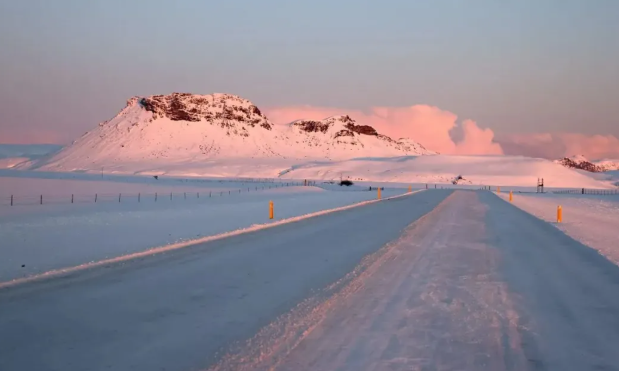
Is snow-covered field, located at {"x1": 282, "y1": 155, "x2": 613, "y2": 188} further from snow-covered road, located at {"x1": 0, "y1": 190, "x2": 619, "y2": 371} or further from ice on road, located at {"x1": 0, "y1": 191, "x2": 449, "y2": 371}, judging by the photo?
ice on road, located at {"x1": 0, "y1": 191, "x2": 449, "y2": 371}

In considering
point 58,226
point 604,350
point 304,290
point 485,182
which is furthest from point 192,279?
point 485,182

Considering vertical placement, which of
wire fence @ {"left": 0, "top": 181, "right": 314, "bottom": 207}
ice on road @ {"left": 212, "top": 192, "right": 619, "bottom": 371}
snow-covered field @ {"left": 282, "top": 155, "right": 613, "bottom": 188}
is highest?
snow-covered field @ {"left": 282, "top": 155, "right": 613, "bottom": 188}

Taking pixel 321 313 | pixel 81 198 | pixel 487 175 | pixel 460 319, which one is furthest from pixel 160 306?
pixel 487 175

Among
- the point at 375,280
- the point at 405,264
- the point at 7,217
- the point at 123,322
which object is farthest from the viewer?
the point at 7,217

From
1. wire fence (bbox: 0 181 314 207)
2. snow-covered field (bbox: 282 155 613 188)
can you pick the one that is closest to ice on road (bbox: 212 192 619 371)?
wire fence (bbox: 0 181 314 207)

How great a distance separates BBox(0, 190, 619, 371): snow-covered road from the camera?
709 cm

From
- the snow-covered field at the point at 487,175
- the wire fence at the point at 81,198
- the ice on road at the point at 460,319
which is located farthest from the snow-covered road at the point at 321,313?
the snow-covered field at the point at 487,175

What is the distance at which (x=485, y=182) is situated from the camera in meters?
166

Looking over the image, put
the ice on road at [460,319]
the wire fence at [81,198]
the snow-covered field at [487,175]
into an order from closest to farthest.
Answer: the ice on road at [460,319], the wire fence at [81,198], the snow-covered field at [487,175]

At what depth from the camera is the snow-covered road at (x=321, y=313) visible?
7094mm

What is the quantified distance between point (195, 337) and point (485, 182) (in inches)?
6521

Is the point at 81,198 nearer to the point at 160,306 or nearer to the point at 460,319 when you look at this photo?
the point at 160,306

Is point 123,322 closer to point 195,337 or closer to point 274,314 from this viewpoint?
point 195,337

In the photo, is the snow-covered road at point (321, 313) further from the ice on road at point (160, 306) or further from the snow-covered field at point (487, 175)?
the snow-covered field at point (487, 175)
